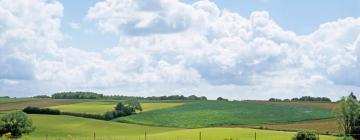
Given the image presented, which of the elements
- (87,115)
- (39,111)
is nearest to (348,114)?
(87,115)

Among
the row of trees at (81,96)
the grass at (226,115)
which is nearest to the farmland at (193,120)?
the grass at (226,115)

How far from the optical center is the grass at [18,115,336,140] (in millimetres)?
89681

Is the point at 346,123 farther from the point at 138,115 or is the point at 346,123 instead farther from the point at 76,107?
the point at 76,107

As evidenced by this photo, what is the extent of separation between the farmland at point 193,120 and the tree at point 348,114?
4.01m

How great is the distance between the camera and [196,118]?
125500 mm

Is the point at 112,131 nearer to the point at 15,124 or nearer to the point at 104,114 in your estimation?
the point at 15,124

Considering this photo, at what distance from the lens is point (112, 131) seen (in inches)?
4218

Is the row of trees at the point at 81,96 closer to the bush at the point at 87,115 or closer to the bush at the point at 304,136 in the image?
the bush at the point at 87,115

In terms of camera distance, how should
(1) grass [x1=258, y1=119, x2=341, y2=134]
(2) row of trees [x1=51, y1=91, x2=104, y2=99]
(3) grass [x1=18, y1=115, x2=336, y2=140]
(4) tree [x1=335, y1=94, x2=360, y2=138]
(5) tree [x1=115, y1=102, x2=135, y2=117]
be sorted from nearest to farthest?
(3) grass [x1=18, y1=115, x2=336, y2=140], (4) tree [x1=335, y1=94, x2=360, y2=138], (1) grass [x1=258, y1=119, x2=341, y2=134], (5) tree [x1=115, y1=102, x2=135, y2=117], (2) row of trees [x1=51, y1=91, x2=104, y2=99]

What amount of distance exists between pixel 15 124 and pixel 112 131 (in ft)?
82.1

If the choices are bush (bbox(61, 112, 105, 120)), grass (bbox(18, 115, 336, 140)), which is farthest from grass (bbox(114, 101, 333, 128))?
grass (bbox(18, 115, 336, 140))

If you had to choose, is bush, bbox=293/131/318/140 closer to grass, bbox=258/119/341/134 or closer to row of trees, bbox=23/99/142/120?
grass, bbox=258/119/341/134

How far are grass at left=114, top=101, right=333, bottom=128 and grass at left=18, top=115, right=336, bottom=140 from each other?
314 inches

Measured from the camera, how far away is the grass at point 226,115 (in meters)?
120
